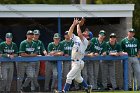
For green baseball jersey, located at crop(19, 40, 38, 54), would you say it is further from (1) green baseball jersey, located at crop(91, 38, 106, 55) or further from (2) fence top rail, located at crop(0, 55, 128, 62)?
(1) green baseball jersey, located at crop(91, 38, 106, 55)

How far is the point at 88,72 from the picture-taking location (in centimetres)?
1477

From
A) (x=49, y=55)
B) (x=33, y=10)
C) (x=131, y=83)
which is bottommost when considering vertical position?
(x=131, y=83)

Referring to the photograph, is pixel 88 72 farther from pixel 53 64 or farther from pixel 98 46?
pixel 53 64

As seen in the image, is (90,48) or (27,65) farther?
(90,48)

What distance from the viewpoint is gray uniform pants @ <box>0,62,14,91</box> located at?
1395 centimetres

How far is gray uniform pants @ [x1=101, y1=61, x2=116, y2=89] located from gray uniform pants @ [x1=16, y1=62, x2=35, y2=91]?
224cm

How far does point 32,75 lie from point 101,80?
2200 mm

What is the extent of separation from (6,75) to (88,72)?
101 inches

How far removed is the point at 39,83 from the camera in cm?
1420

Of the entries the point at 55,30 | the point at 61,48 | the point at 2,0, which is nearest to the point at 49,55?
the point at 61,48

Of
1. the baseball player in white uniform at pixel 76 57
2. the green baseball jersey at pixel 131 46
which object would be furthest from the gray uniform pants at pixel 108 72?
the baseball player in white uniform at pixel 76 57

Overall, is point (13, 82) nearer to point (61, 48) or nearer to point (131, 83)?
point (61, 48)

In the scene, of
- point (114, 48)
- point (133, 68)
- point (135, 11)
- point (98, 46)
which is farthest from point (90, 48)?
point (135, 11)

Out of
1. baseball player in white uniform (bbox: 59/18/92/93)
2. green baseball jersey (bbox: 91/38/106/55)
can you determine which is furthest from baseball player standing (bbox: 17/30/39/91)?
green baseball jersey (bbox: 91/38/106/55)
